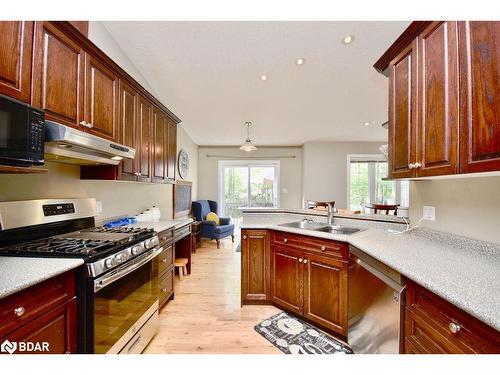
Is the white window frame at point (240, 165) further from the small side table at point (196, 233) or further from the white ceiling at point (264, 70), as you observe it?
the white ceiling at point (264, 70)

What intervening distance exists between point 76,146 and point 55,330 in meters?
1.01

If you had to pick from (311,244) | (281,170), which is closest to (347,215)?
(311,244)

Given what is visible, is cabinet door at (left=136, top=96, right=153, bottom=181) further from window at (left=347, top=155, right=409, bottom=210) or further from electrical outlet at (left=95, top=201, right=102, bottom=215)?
window at (left=347, top=155, right=409, bottom=210)

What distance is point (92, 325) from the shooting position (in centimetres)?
118

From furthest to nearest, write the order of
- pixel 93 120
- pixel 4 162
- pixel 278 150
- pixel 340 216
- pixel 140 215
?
1. pixel 278 150
2. pixel 140 215
3. pixel 340 216
4. pixel 93 120
5. pixel 4 162

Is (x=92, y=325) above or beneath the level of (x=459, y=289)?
beneath

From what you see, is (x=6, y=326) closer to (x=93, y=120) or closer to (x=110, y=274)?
(x=110, y=274)

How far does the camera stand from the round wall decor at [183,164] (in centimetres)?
483

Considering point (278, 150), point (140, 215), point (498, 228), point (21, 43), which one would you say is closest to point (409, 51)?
point (498, 228)

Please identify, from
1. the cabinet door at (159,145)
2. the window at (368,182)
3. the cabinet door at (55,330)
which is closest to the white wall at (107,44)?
the cabinet door at (159,145)

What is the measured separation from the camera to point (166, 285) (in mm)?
2295

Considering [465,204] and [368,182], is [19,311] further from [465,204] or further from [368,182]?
[368,182]

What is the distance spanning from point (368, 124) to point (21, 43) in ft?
16.4

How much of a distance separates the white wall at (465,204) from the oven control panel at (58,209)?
109 inches
